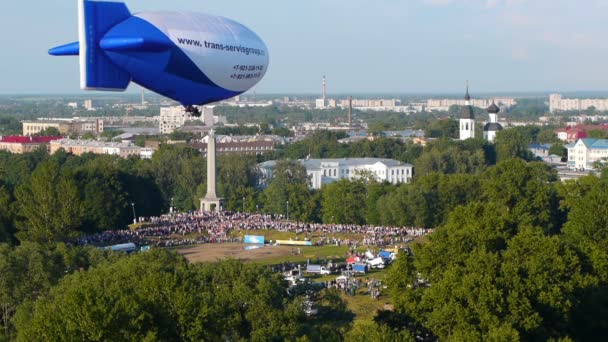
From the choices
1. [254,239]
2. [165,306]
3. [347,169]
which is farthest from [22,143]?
[165,306]

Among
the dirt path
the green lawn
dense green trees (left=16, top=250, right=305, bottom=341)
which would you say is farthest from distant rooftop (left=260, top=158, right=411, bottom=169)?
dense green trees (left=16, top=250, right=305, bottom=341)

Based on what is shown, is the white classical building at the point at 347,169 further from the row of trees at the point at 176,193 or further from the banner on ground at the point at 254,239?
the banner on ground at the point at 254,239

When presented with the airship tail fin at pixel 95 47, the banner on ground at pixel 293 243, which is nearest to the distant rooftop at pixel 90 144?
the banner on ground at pixel 293 243

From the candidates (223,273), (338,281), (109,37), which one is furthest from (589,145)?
(109,37)

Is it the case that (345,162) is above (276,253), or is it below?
below

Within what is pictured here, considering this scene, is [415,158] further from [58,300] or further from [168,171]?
[58,300]

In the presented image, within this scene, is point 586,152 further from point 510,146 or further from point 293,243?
point 293,243

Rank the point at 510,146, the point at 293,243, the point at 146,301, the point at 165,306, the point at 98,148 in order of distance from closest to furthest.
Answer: the point at 146,301
the point at 165,306
the point at 293,243
the point at 510,146
the point at 98,148
